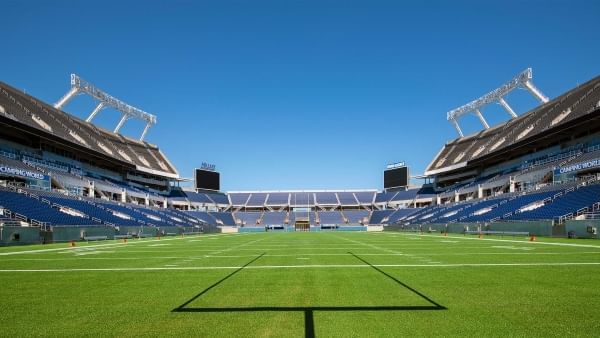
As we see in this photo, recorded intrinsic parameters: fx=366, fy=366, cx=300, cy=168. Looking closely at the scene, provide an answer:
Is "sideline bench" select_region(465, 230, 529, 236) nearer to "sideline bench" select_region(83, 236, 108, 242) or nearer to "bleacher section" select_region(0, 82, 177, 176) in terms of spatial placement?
"sideline bench" select_region(83, 236, 108, 242)

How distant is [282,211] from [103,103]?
41518 mm

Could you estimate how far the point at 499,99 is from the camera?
191 ft

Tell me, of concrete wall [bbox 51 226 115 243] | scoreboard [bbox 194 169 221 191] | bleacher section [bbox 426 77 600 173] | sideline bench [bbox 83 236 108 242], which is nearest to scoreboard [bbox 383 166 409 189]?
bleacher section [bbox 426 77 600 173]

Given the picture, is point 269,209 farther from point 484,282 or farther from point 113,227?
point 484,282

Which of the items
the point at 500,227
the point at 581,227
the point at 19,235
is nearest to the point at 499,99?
the point at 500,227

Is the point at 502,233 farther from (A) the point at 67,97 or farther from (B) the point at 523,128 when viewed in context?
(A) the point at 67,97

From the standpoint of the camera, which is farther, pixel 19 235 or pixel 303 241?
pixel 303 241

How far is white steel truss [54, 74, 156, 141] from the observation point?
52.0 meters

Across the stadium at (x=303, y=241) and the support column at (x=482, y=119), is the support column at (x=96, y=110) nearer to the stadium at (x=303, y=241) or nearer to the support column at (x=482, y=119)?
the stadium at (x=303, y=241)

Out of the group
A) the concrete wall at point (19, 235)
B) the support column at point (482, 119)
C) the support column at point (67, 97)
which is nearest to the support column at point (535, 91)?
the support column at point (482, 119)

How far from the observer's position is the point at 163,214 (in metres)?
51.2

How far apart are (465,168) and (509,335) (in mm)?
64296

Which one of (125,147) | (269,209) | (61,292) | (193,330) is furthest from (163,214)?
(193,330)

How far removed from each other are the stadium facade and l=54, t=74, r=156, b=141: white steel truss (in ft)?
0.58
